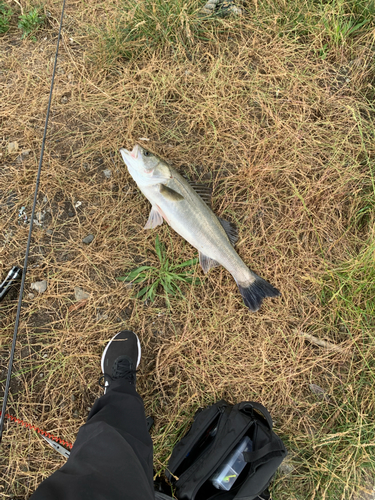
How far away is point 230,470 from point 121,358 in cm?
136

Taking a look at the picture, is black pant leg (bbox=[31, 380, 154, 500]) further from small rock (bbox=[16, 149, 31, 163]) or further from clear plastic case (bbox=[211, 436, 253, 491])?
small rock (bbox=[16, 149, 31, 163])

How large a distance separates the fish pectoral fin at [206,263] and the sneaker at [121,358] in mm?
983

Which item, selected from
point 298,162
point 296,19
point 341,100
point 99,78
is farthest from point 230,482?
point 296,19

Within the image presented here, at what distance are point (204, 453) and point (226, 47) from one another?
4.16 m

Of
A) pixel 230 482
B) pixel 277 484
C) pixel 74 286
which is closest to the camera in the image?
pixel 230 482

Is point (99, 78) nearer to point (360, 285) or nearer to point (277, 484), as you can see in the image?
point (360, 285)

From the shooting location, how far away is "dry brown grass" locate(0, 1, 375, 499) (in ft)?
9.29

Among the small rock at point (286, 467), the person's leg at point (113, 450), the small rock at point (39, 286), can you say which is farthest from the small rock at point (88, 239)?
the small rock at point (286, 467)

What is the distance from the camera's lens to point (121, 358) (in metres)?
2.70

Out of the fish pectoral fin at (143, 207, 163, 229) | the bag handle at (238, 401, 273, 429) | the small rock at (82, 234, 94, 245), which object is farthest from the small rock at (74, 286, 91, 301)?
the bag handle at (238, 401, 273, 429)

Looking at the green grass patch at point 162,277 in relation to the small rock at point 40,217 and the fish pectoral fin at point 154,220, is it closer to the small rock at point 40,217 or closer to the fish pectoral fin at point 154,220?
the fish pectoral fin at point 154,220

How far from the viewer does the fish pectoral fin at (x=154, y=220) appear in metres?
2.87

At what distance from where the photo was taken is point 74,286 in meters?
2.97

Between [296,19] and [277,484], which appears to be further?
[296,19]
